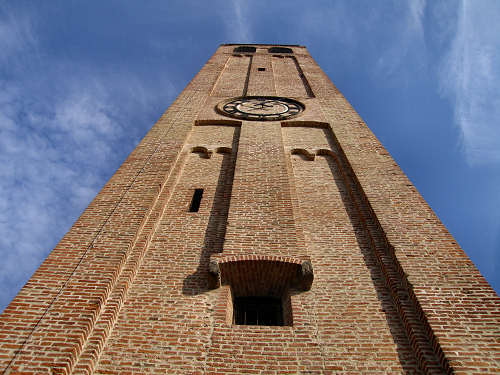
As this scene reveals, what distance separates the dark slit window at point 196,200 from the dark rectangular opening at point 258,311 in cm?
220

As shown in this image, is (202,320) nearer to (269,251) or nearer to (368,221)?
(269,251)

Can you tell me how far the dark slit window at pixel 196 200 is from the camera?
23.2ft

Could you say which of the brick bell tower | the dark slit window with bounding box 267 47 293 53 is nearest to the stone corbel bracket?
the brick bell tower

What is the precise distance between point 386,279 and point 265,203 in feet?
8.18

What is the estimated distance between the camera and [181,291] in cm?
501

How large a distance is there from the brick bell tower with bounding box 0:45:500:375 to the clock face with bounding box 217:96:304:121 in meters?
2.80

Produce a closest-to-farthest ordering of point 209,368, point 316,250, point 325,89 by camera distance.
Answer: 1. point 209,368
2. point 316,250
3. point 325,89

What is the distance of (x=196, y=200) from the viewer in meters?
7.35

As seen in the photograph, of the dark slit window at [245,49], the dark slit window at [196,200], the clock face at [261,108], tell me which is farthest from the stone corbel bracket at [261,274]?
the dark slit window at [245,49]

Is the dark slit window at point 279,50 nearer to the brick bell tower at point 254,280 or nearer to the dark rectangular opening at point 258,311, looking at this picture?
the brick bell tower at point 254,280

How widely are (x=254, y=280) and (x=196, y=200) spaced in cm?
248

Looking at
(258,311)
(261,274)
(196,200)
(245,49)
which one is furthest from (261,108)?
(245,49)

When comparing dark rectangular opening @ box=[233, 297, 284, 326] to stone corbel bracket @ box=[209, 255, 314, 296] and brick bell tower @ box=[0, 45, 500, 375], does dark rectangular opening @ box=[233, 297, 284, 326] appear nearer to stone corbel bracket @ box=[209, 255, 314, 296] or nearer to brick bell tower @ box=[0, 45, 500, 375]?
brick bell tower @ box=[0, 45, 500, 375]

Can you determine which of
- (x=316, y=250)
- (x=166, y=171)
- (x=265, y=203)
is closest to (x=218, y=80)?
(x=166, y=171)
